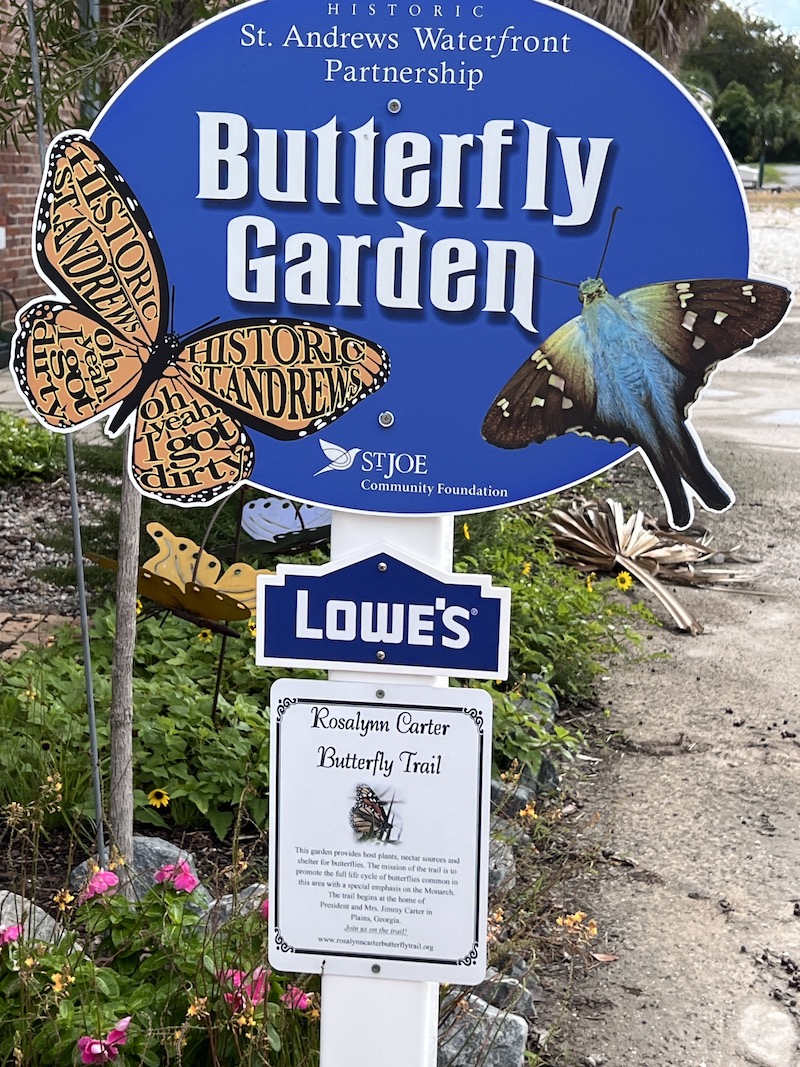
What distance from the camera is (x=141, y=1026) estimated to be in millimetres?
2145

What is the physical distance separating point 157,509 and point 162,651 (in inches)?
27.9

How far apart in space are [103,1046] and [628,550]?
4706 mm

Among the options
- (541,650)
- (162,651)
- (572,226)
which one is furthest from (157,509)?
(572,226)

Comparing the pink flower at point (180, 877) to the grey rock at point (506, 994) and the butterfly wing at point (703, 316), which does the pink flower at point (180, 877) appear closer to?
the grey rock at point (506, 994)

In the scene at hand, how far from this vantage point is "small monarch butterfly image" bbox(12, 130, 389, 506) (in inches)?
66.2

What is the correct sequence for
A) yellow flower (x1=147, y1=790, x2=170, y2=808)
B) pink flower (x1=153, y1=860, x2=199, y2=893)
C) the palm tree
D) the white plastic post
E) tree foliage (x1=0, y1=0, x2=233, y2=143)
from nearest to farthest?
the white plastic post
pink flower (x1=153, y1=860, x2=199, y2=893)
tree foliage (x1=0, y1=0, x2=233, y2=143)
yellow flower (x1=147, y1=790, x2=170, y2=808)
the palm tree

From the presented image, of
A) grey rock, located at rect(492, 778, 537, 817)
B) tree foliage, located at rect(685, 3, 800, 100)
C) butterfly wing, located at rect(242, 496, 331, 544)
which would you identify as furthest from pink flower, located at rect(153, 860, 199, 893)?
tree foliage, located at rect(685, 3, 800, 100)

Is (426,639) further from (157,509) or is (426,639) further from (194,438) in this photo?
(157,509)

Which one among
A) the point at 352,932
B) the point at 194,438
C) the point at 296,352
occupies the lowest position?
the point at 352,932

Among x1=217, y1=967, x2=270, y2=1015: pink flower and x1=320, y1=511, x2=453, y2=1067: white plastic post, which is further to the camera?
x1=217, y1=967, x2=270, y2=1015: pink flower

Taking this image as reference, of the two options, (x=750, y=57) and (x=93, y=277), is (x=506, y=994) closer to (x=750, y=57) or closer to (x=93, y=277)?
(x=93, y=277)

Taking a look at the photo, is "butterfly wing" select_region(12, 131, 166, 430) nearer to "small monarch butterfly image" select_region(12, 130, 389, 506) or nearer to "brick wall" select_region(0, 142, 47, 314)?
"small monarch butterfly image" select_region(12, 130, 389, 506)

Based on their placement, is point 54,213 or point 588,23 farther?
point 54,213

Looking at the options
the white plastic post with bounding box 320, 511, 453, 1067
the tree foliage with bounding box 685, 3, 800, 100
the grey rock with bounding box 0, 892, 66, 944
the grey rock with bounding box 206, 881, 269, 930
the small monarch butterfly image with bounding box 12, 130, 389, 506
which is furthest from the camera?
the tree foliage with bounding box 685, 3, 800, 100
